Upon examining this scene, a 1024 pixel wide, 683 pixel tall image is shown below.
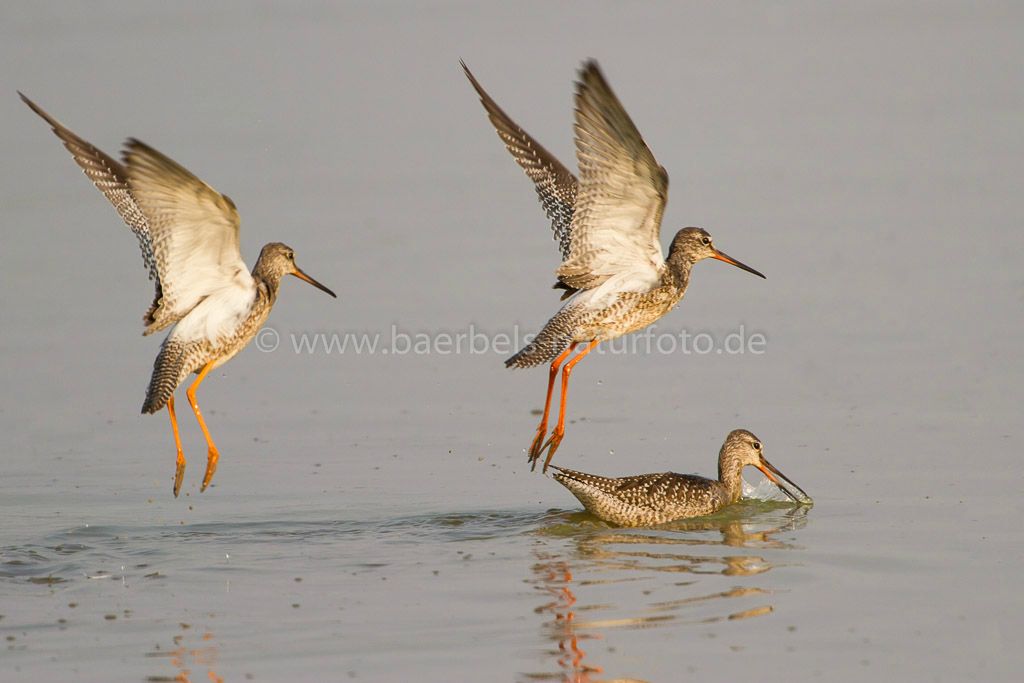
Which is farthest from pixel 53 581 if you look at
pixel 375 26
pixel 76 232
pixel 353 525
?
pixel 375 26

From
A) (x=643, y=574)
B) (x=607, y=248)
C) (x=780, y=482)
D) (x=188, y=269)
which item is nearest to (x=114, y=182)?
(x=188, y=269)

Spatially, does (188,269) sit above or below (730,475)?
above

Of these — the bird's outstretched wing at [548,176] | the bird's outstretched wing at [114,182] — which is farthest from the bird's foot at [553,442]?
the bird's outstretched wing at [114,182]

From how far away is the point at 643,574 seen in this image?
334 inches

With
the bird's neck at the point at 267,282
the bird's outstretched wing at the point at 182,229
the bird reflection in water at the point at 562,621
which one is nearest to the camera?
the bird reflection in water at the point at 562,621

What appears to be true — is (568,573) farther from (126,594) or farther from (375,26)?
(375,26)

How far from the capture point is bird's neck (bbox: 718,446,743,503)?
10.3m

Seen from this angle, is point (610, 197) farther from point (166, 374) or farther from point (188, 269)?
point (166, 374)

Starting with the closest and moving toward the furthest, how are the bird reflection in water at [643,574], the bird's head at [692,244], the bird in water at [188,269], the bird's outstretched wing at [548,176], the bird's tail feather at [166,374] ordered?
the bird reflection in water at [643,574] → the bird in water at [188,269] → the bird's tail feather at [166,374] → the bird's head at [692,244] → the bird's outstretched wing at [548,176]

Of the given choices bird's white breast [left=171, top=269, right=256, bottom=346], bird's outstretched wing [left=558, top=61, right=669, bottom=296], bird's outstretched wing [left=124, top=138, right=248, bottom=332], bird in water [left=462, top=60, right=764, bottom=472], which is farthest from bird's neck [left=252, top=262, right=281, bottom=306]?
bird's outstretched wing [left=558, top=61, right=669, bottom=296]

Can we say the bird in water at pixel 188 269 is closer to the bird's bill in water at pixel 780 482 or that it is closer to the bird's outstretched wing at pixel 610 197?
the bird's outstretched wing at pixel 610 197

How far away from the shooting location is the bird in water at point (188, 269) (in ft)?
31.0

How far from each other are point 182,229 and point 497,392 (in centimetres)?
342

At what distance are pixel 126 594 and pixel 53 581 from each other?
51cm
